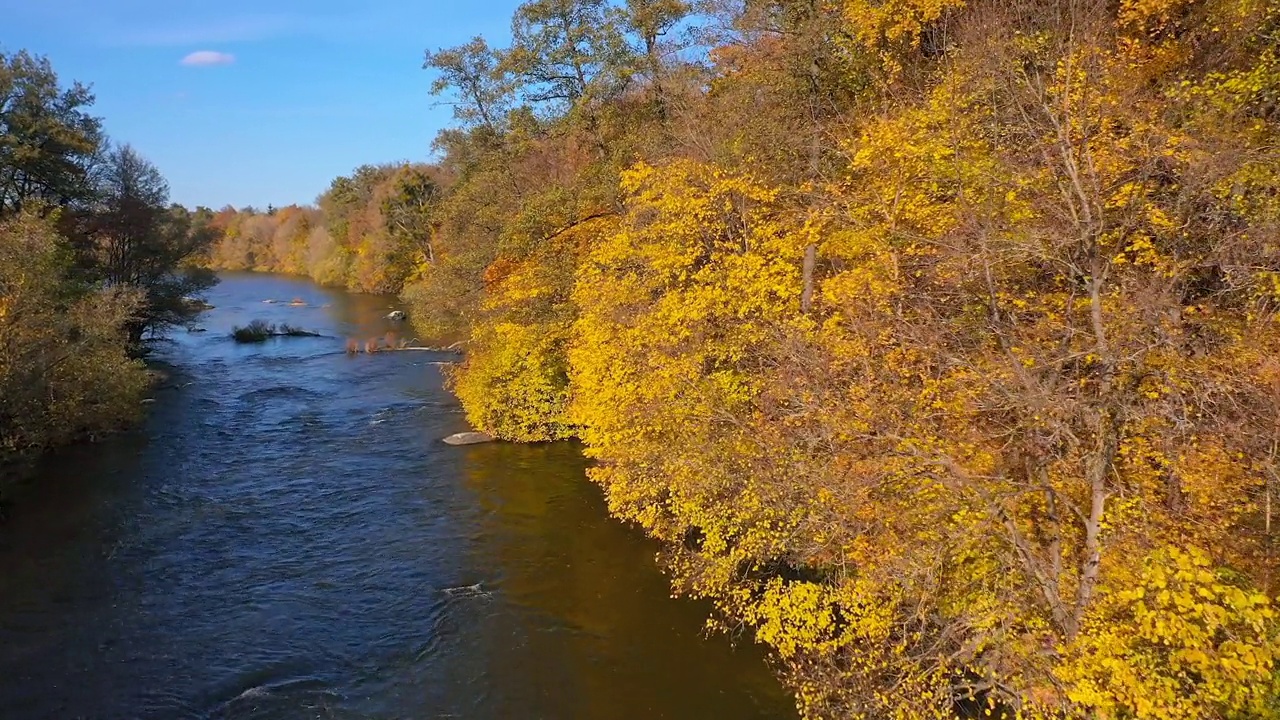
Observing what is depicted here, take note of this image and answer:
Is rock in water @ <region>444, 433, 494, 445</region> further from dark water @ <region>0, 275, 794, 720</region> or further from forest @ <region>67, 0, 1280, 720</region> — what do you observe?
forest @ <region>67, 0, 1280, 720</region>

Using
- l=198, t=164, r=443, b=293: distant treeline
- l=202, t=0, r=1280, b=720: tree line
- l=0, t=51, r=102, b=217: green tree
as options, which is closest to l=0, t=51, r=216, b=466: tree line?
l=0, t=51, r=102, b=217: green tree

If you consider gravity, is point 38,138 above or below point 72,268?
above

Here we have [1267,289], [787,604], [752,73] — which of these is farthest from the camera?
[752,73]

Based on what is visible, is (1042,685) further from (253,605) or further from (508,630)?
(253,605)

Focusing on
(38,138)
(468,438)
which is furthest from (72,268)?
(468,438)

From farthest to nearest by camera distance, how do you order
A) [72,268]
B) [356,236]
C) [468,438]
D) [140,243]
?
[356,236] → [140,243] → [72,268] → [468,438]

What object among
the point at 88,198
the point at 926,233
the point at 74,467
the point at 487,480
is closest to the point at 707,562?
the point at 926,233

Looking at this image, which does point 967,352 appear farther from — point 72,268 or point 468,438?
point 72,268
